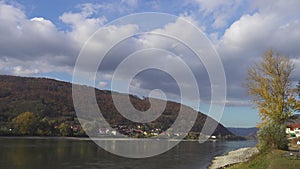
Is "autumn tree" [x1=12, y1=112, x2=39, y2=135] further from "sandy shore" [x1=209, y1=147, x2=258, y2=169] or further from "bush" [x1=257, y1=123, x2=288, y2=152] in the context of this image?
"bush" [x1=257, y1=123, x2=288, y2=152]

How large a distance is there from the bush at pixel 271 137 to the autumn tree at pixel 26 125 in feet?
302

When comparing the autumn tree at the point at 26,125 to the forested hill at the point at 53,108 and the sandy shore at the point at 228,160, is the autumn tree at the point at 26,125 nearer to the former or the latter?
the forested hill at the point at 53,108

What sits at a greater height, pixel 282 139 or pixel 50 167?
pixel 282 139

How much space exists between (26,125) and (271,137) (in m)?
94.8

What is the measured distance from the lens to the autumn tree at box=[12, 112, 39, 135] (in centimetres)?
10514

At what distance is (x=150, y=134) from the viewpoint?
506 feet

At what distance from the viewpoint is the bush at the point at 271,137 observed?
28.5 meters

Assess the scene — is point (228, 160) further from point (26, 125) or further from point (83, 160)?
point (26, 125)

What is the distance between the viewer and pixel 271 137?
1141 inches

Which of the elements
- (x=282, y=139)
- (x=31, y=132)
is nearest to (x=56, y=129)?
(x=31, y=132)

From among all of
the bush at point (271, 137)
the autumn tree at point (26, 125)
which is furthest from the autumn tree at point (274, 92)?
the autumn tree at point (26, 125)

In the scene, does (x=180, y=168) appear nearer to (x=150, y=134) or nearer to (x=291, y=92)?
(x=291, y=92)

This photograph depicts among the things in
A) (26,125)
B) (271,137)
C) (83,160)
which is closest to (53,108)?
(26,125)

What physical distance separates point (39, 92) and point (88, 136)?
88681 millimetres
